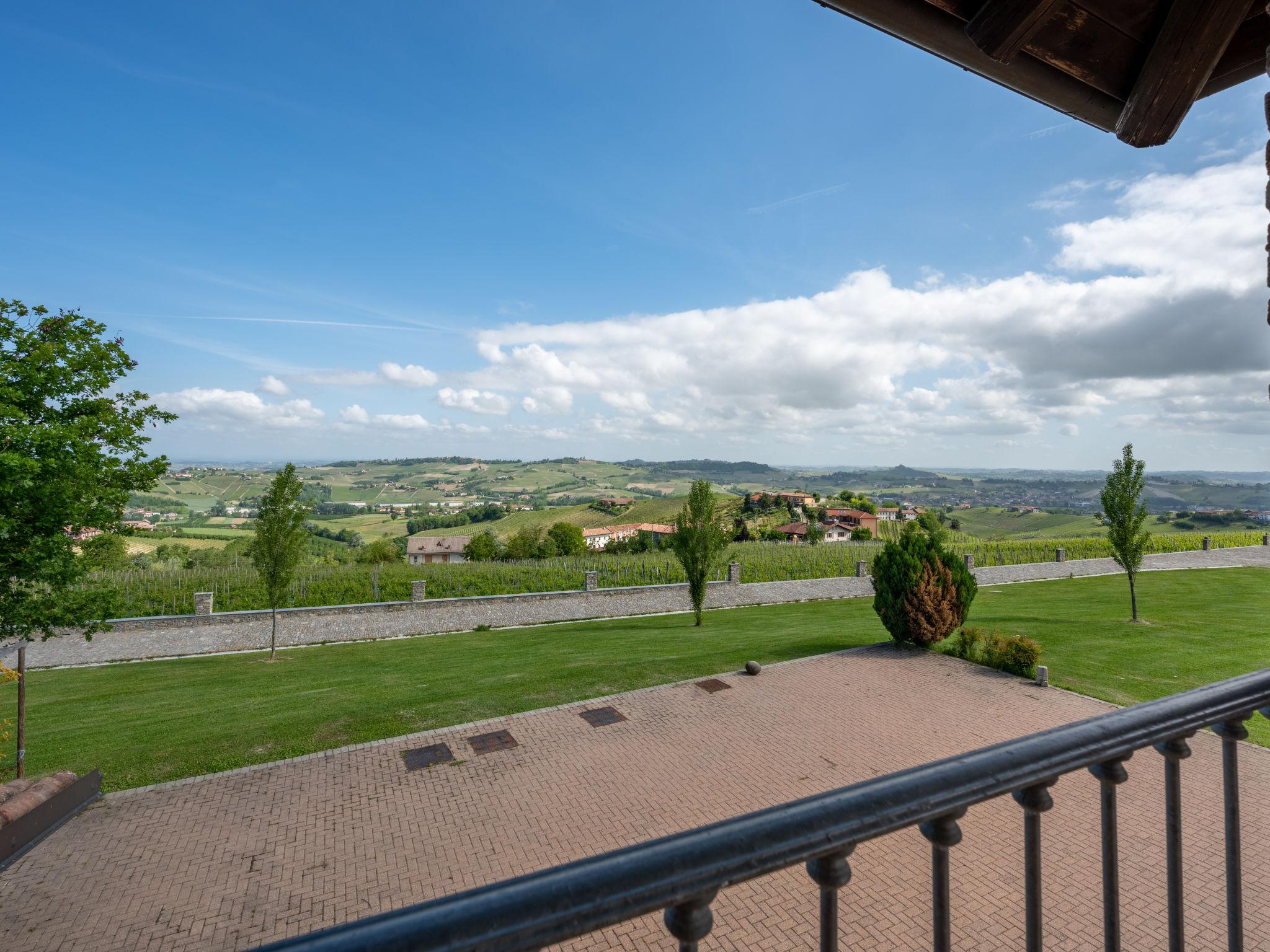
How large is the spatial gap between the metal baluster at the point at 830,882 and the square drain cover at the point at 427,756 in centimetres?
784

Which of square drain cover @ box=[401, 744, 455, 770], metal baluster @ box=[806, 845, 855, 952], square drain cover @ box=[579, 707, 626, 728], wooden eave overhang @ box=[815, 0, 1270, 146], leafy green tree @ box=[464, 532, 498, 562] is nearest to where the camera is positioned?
metal baluster @ box=[806, 845, 855, 952]

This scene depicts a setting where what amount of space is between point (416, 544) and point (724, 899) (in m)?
55.3

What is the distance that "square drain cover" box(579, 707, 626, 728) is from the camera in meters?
9.21

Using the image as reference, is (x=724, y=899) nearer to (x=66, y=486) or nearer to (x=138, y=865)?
(x=138, y=865)

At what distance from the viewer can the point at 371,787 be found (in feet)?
23.7

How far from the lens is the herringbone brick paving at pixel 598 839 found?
4879 millimetres

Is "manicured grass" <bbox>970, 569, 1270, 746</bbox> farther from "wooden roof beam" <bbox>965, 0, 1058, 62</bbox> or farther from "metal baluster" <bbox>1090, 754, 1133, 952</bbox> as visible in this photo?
"wooden roof beam" <bbox>965, 0, 1058, 62</bbox>

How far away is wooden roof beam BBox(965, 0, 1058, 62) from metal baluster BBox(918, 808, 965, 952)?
2295mm

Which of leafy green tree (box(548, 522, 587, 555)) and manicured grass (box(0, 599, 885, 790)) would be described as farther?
leafy green tree (box(548, 522, 587, 555))

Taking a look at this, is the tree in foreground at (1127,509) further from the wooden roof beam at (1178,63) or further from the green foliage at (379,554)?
the green foliage at (379,554)


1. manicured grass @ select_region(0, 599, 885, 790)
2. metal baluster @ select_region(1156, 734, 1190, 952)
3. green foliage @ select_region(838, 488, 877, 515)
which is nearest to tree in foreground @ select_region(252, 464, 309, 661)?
manicured grass @ select_region(0, 599, 885, 790)

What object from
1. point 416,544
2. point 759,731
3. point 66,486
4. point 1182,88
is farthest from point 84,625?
point 416,544

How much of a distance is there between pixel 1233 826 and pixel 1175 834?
221 millimetres

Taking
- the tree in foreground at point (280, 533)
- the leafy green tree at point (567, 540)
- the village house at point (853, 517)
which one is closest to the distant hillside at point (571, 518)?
the leafy green tree at point (567, 540)
